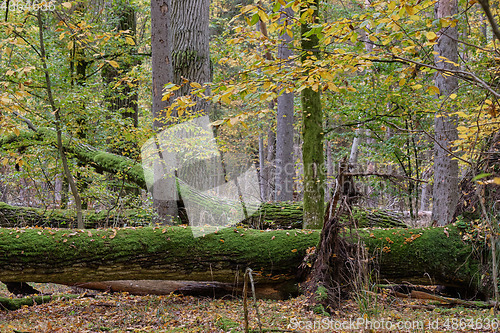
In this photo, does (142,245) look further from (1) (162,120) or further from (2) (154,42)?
(2) (154,42)

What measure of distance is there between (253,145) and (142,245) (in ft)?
69.8

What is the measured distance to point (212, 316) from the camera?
473 centimetres

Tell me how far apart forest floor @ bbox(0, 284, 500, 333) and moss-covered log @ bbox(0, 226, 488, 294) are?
428mm

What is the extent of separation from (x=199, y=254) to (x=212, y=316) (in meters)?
0.96

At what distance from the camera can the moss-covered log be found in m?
5.01

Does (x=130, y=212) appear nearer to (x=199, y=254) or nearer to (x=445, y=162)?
(x=199, y=254)

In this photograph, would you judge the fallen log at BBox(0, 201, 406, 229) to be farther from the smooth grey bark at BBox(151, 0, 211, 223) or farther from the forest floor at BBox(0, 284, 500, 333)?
the forest floor at BBox(0, 284, 500, 333)

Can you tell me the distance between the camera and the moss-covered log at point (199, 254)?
501 cm

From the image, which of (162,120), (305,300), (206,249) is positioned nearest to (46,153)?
(162,120)

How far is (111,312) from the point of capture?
4.98m

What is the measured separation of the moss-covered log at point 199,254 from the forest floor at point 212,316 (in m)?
0.43

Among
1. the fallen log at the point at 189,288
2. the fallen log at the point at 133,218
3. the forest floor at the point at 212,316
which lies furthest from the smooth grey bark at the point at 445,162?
the fallen log at the point at 189,288


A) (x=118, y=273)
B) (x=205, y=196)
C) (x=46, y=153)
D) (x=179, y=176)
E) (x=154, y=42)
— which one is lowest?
(x=118, y=273)
